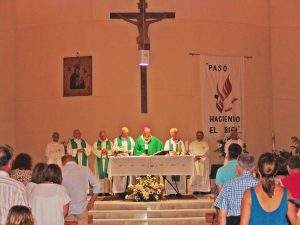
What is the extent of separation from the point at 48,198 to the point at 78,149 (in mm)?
10440

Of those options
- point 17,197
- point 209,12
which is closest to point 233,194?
point 17,197

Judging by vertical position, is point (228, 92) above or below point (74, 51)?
below

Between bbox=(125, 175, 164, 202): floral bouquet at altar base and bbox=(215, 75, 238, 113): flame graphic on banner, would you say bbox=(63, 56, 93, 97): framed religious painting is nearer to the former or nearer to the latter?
bbox=(215, 75, 238, 113): flame graphic on banner

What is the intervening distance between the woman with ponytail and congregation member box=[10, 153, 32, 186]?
285cm

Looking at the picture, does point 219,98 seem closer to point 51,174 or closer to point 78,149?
point 78,149

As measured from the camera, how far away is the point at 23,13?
60.3 feet

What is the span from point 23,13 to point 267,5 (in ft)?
22.4

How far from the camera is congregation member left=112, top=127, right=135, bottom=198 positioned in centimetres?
1529

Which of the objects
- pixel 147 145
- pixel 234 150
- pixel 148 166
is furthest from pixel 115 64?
pixel 234 150

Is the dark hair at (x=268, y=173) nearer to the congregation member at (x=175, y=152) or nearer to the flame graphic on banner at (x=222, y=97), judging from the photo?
the congregation member at (x=175, y=152)

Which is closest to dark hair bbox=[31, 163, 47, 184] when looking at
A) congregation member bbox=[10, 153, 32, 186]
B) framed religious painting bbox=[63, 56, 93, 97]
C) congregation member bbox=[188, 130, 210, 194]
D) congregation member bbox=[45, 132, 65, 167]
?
congregation member bbox=[10, 153, 32, 186]

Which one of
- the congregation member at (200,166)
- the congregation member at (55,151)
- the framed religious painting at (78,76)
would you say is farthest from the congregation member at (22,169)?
the framed religious painting at (78,76)

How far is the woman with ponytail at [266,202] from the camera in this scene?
4883mm

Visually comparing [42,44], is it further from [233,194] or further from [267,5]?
[233,194]
